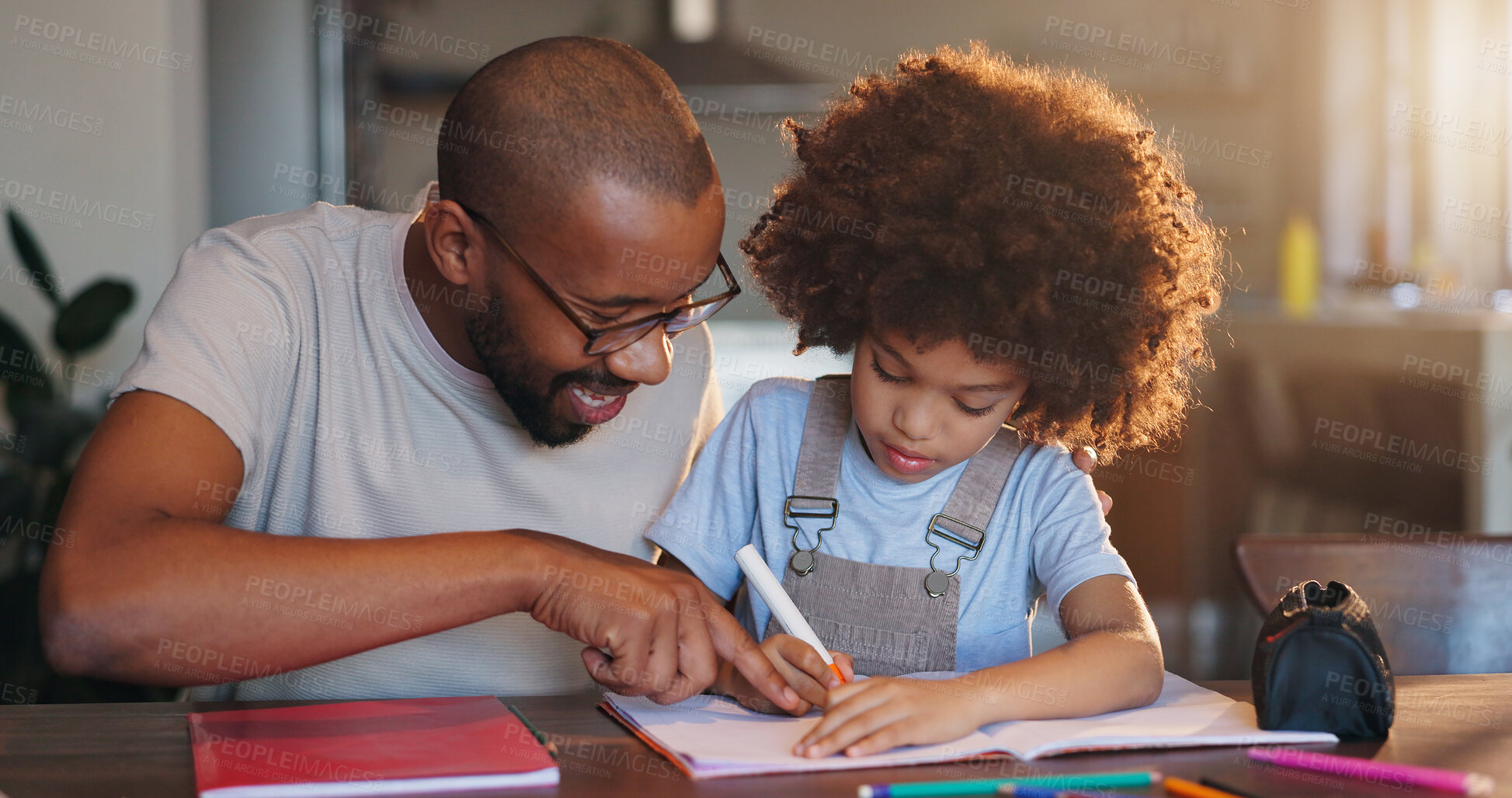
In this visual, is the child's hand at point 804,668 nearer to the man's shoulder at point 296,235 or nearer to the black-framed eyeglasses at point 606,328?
the black-framed eyeglasses at point 606,328

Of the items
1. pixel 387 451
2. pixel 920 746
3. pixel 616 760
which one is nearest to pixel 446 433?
pixel 387 451

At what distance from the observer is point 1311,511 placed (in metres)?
3.52

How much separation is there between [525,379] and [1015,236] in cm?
50

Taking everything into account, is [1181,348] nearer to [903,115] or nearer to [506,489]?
[903,115]

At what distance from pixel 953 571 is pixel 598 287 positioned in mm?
454

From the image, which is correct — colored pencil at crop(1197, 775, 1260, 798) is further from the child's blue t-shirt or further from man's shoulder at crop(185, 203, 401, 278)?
man's shoulder at crop(185, 203, 401, 278)

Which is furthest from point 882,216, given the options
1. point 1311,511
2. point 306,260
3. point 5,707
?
point 1311,511

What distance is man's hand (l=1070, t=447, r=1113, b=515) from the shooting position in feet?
4.05

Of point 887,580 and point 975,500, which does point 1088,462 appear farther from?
point 887,580

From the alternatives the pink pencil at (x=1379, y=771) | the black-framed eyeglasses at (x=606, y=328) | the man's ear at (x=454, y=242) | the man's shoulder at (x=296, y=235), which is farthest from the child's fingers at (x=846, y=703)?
the man's shoulder at (x=296, y=235)

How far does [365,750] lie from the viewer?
836mm

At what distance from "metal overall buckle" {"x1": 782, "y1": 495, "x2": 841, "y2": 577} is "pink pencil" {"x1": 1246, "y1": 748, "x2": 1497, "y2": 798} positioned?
1.58ft

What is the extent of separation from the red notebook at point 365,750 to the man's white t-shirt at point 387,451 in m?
0.31

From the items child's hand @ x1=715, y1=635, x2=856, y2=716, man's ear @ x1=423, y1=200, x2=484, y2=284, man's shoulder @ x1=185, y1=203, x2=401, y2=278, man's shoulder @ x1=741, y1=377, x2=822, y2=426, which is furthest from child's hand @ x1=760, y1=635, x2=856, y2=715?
man's shoulder @ x1=185, y1=203, x2=401, y2=278
